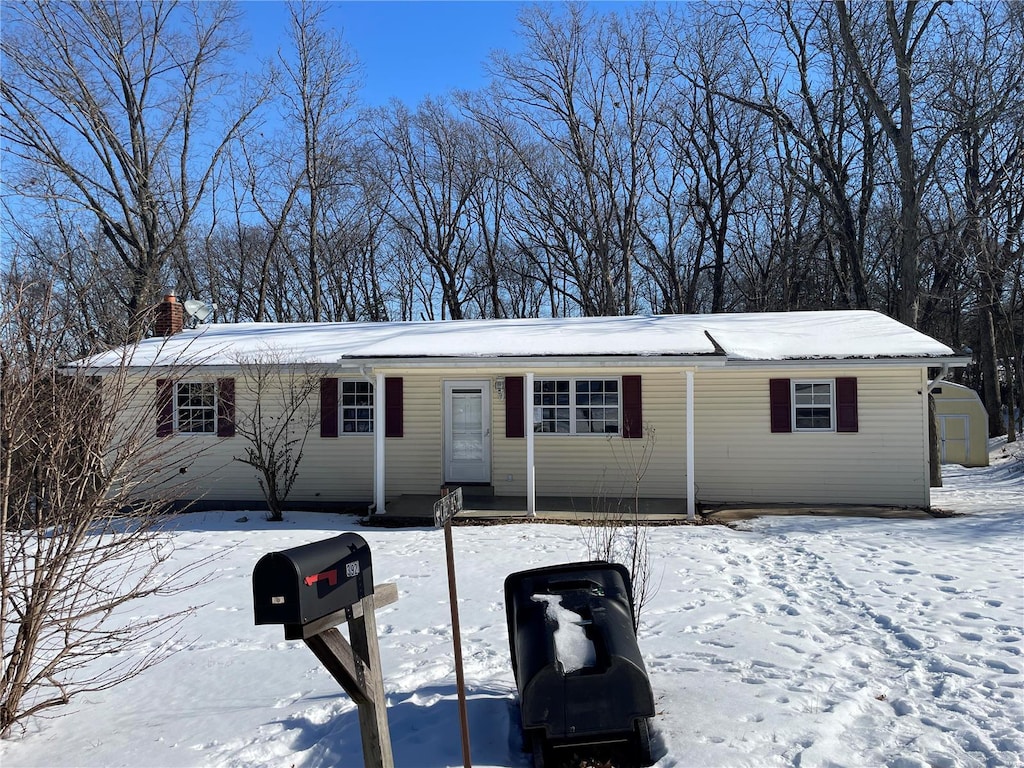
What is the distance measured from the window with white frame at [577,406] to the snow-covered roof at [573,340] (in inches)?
34.4

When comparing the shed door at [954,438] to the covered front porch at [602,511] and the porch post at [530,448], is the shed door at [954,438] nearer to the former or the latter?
the covered front porch at [602,511]

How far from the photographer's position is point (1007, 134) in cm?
1906

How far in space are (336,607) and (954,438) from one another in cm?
2432

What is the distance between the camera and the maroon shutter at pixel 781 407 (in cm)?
1191

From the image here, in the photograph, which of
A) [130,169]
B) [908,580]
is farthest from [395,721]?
→ [130,169]

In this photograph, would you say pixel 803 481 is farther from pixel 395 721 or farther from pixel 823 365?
pixel 395 721

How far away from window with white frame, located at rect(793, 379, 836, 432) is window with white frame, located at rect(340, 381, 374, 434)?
779cm

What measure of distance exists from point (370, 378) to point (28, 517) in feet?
25.6

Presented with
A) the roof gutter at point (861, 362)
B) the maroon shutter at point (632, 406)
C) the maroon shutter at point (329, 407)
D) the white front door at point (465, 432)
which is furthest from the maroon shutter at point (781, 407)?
the maroon shutter at point (329, 407)

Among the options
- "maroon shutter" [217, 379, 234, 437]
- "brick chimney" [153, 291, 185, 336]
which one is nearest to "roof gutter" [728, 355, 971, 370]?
"maroon shutter" [217, 379, 234, 437]

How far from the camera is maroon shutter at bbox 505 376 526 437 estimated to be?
489 inches

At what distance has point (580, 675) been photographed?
3.33 metres

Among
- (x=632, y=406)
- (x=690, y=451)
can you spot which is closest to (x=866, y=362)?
(x=690, y=451)

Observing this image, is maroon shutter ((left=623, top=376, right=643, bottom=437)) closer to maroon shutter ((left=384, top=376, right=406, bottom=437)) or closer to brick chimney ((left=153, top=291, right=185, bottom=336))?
maroon shutter ((left=384, top=376, right=406, bottom=437))
